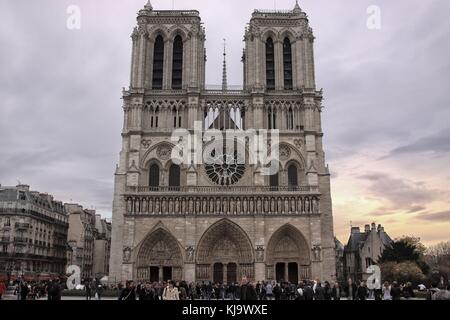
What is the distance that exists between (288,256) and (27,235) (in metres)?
24.2

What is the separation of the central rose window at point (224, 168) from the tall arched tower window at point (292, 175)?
408cm

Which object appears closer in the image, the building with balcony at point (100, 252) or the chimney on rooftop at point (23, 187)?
the chimney on rooftop at point (23, 187)

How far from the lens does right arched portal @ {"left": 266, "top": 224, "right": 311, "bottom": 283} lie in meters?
38.1

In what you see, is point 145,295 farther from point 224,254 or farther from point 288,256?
point 288,256

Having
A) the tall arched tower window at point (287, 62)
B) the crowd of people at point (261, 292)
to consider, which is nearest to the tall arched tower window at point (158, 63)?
the tall arched tower window at point (287, 62)

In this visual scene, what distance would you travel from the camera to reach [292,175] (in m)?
41.3

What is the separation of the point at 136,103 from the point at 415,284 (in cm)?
2654

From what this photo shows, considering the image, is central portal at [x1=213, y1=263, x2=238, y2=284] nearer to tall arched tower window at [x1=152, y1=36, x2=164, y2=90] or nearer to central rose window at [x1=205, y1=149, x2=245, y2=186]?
central rose window at [x1=205, y1=149, x2=245, y2=186]

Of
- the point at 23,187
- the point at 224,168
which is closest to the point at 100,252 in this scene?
the point at 23,187

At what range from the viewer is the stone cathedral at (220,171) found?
125 feet

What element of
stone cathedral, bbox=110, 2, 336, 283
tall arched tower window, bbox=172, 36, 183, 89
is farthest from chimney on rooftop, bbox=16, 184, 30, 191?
tall arched tower window, bbox=172, 36, 183, 89

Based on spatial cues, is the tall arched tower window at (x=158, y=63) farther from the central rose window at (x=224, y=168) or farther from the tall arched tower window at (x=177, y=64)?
the central rose window at (x=224, y=168)
